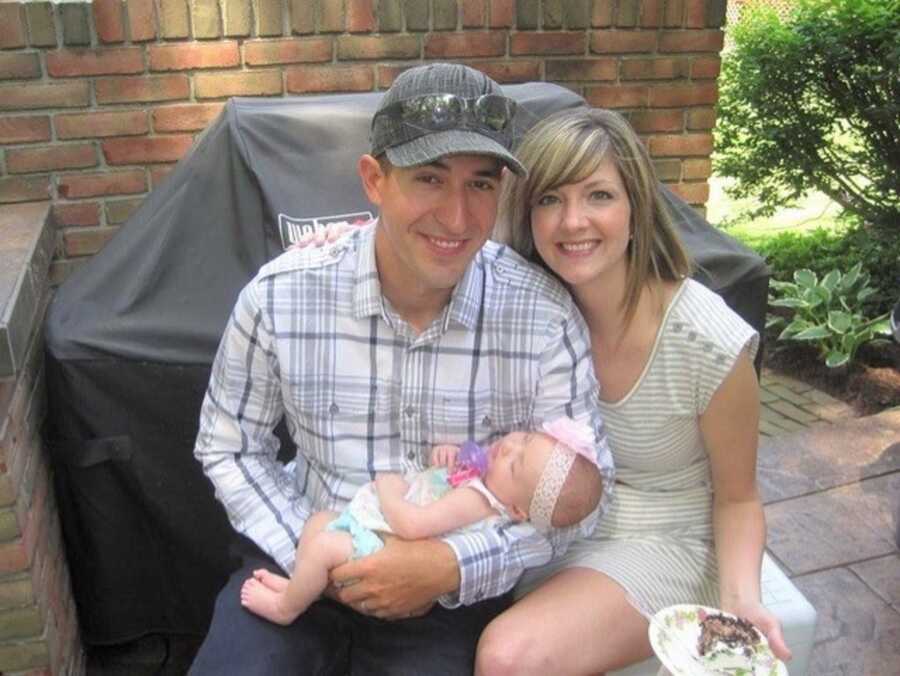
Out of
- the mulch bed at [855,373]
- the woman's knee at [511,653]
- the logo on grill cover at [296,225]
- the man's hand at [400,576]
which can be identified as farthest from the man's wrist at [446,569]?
the mulch bed at [855,373]

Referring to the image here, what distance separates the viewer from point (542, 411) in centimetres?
190

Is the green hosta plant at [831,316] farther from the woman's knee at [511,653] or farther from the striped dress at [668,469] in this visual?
the woman's knee at [511,653]

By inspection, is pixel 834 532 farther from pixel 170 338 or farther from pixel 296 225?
pixel 170 338

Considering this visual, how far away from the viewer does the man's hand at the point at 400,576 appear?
179cm

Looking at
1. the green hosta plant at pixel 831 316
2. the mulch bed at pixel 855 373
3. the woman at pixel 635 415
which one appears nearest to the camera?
the woman at pixel 635 415

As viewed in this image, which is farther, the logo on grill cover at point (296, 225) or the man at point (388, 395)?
the logo on grill cover at point (296, 225)

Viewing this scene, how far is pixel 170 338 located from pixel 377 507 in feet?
2.77

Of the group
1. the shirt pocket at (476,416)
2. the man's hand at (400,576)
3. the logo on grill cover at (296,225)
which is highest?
the logo on grill cover at (296,225)

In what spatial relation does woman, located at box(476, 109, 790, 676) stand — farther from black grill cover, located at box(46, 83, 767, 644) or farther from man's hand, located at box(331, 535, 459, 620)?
black grill cover, located at box(46, 83, 767, 644)

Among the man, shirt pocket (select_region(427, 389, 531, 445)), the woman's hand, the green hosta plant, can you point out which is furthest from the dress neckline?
the green hosta plant

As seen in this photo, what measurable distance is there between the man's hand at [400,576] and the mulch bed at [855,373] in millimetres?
3360

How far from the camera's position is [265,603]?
1863 mm

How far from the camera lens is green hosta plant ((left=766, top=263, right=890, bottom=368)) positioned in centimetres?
484

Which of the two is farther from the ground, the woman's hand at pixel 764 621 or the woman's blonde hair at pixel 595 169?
the woman's blonde hair at pixel 595 169
